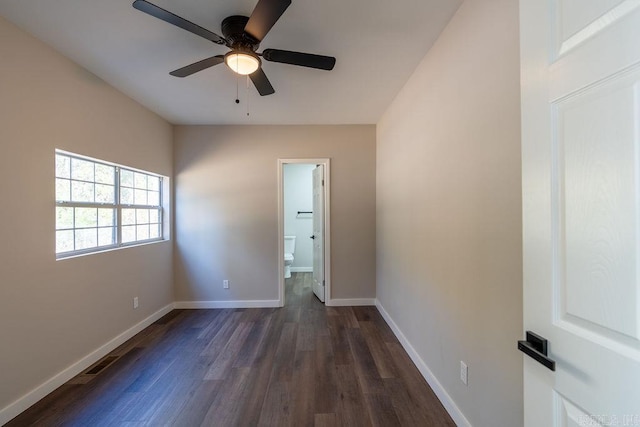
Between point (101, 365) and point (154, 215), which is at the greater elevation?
point (154, 215)

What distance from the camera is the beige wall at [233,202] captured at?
3482mm

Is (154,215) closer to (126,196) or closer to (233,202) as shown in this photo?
(126,196)

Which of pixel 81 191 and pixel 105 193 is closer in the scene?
pixel 81 191

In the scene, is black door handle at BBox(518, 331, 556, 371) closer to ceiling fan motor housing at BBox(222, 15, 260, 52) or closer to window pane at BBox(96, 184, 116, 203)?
ceiling fan motor housing at BBox(222, 15, 260, 52)

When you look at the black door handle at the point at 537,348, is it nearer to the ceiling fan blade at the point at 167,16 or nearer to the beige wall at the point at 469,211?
the beige wall at the point at 469,211

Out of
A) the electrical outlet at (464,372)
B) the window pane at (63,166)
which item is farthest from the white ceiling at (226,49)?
Result: the electrical outlet at (464,372)

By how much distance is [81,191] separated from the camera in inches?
87.8

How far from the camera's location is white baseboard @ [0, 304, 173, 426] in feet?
5.32

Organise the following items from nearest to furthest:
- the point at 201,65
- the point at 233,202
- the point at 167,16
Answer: the point at 167,16 < the point at 201,65 < the point at 233,202

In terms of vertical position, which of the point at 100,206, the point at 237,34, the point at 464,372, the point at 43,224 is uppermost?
the point at 237,34

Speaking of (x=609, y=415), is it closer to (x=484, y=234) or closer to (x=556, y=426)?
(x=556, y=426)

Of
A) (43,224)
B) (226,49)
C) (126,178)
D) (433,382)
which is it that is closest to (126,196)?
(126,178)

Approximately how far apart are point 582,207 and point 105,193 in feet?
10.7

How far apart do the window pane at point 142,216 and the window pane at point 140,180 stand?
0.89 feet
